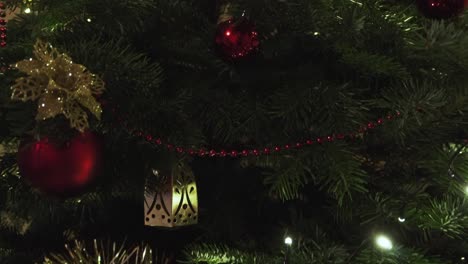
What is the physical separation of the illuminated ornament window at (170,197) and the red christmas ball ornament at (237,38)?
12 cm

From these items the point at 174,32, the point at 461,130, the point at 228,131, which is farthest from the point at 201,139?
the point at 461,130

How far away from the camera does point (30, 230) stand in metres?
0.81

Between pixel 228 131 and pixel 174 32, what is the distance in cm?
14

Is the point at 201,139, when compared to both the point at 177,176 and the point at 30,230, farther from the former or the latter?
the point at 30,230

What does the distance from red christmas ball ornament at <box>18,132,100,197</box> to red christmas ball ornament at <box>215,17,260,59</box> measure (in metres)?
0.16

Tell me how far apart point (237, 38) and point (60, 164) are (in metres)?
0.20

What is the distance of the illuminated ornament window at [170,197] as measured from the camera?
1.95ft

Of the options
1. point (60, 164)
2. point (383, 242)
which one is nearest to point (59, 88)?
point (60, 164)

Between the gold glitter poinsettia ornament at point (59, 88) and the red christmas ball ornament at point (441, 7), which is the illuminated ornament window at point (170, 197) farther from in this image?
the red christmas ball ornament at point (441, 7)

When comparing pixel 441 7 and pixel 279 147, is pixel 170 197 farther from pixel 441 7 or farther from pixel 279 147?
pixel 441 7

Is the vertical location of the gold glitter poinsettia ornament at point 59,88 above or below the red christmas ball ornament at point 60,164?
above

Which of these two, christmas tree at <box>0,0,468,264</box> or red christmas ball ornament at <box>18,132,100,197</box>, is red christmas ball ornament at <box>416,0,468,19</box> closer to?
christmas tree at <box>0,0,468,264</box>

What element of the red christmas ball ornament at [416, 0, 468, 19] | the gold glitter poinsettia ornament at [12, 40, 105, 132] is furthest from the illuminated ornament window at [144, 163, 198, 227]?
the red christmas ball ornament at [416, 0, 468, 19]

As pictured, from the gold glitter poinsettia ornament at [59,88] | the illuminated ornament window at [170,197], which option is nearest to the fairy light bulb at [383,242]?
the illuminated ornament window at [170,197]
